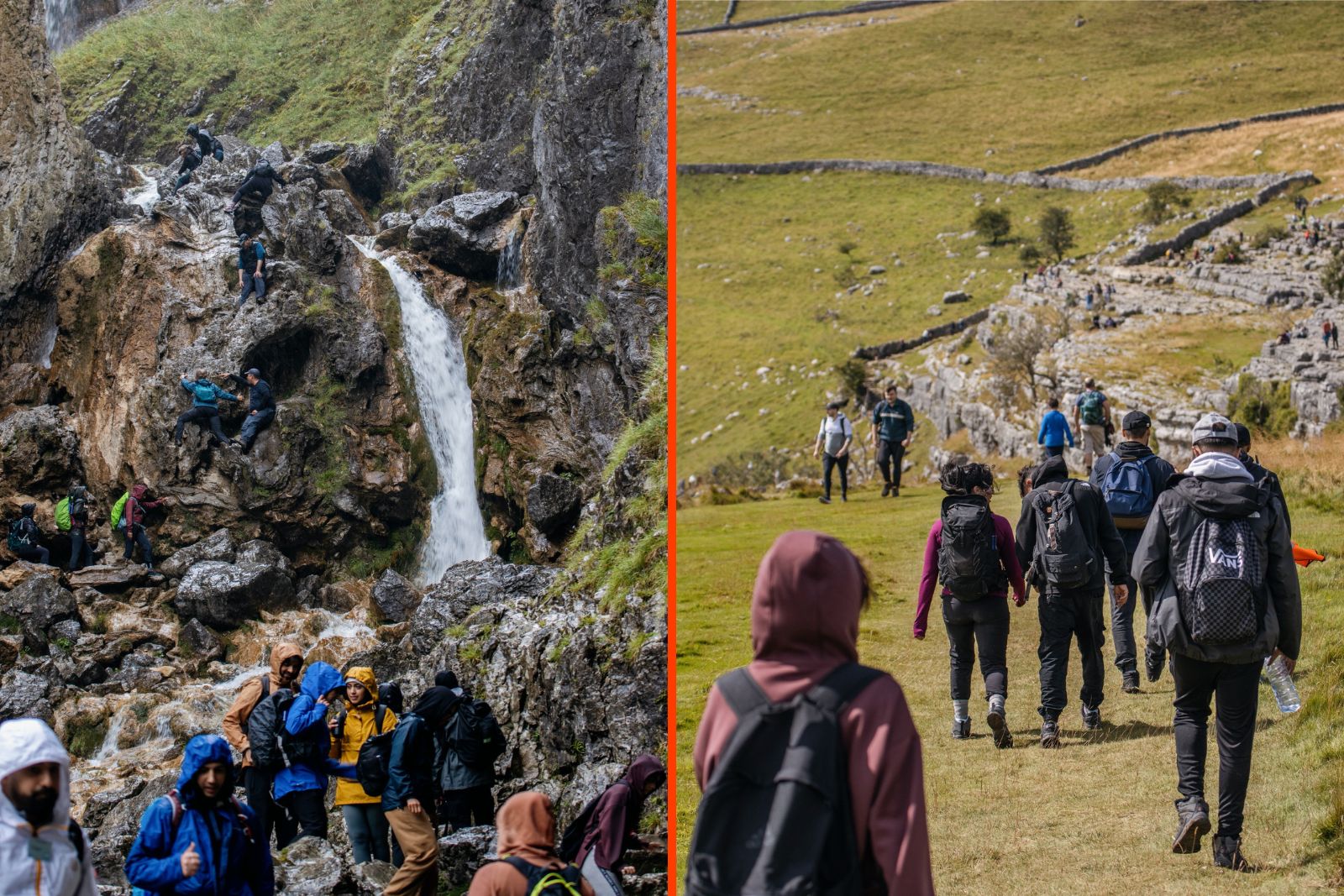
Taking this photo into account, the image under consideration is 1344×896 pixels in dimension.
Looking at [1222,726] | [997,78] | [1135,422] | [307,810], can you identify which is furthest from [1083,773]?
[997,78]

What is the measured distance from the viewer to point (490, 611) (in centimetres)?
890

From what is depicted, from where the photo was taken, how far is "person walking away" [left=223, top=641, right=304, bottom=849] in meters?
7.63

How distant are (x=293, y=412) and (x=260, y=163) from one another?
2.25 meters

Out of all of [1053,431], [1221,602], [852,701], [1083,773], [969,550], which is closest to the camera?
[852,701]

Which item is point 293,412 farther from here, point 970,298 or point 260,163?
point 970,298

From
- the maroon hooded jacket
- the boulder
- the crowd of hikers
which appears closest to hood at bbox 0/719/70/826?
the crowd of hikers

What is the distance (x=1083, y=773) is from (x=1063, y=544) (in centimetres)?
141

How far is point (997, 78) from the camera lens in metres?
102

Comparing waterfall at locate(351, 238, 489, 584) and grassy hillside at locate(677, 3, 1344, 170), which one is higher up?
grassy hillside at locate(677, 3, 1344, 170)

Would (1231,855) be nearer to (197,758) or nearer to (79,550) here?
(197,758)

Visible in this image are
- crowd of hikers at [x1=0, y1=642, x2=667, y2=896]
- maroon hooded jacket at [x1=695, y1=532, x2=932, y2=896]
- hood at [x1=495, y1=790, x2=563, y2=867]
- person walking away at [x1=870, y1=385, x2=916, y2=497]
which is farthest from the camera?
person walking away at [x1=870, y1=385, x2=916, y2=497]

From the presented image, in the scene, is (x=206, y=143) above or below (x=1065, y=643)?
above

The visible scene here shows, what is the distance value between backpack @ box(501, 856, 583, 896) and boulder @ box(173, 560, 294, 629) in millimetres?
5503

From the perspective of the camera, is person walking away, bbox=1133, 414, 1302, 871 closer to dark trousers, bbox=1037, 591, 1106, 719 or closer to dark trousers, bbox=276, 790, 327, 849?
dark trousers, bbox=1037, 591, 1106, 719
